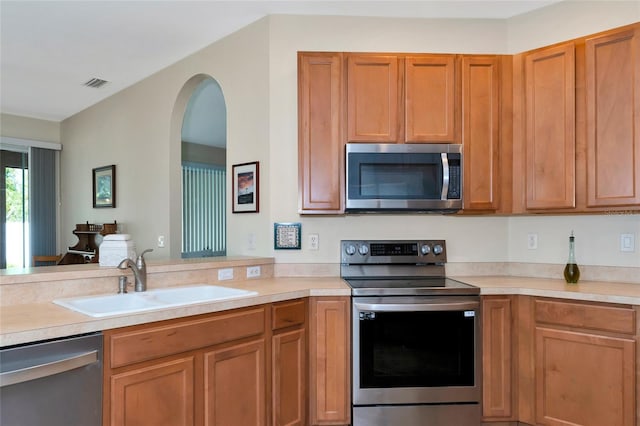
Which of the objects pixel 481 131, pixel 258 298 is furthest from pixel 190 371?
pixel 481 131

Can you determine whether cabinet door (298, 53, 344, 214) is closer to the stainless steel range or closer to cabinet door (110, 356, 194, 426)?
the stainless steel range

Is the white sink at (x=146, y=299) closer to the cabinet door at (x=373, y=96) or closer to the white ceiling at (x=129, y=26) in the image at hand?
the cabinet door at (x=373, y=96)

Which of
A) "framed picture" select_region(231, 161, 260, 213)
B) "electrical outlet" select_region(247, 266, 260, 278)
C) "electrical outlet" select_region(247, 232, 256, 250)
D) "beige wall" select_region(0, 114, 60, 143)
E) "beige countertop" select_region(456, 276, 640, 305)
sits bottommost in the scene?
"beige countertop" select_region(456, 276, 640, 305)

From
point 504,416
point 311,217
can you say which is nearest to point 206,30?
point 311,217

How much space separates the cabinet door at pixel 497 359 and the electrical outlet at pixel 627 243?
830 millimetres

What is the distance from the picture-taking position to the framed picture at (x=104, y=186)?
4.35 meters

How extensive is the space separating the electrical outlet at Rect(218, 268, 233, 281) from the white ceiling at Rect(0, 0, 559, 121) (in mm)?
1727

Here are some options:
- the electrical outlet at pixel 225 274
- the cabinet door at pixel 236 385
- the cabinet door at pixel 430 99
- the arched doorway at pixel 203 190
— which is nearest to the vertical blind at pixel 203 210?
the arched doorway at pixel 203 190

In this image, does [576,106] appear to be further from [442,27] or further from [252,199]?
[252,199]

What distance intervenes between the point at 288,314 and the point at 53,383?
1.05 meters

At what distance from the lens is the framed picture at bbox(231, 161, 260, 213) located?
274cm

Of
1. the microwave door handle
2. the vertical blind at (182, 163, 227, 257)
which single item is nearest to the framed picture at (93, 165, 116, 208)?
the vertical blind at (182, 163, 227, 257)

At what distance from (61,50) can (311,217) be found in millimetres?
2596

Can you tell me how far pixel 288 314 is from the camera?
2061 millimetres
